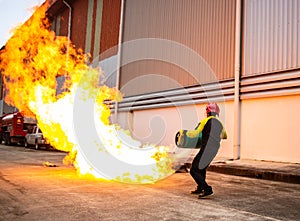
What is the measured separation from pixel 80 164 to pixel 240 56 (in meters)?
7.98

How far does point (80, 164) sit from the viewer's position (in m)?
9.34

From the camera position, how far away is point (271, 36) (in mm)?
12219

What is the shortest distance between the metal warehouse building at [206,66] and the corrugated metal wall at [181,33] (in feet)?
0.16

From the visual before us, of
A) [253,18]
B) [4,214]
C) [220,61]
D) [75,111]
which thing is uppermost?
[253,18]

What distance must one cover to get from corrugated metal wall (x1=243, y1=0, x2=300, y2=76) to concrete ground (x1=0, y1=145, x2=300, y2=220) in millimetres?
5204

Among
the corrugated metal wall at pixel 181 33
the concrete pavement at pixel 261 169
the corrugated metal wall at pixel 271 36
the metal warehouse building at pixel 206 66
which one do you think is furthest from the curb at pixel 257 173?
the corrugated metal wall at pixel 181 33

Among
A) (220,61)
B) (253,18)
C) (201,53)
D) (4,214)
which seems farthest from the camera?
(201,53)

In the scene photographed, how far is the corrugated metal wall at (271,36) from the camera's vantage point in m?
11.5

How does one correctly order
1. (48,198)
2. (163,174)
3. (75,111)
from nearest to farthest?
(48,198), (163,174), (75,111)

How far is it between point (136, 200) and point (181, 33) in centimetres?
1202

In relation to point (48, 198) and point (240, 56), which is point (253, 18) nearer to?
point (240, 56)

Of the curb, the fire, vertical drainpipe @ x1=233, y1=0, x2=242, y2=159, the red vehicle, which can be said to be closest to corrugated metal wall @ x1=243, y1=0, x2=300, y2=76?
vertical drainpipe @ x1=233, y1=0, x2=242, y2=159

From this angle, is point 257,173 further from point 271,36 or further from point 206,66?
point 206,66

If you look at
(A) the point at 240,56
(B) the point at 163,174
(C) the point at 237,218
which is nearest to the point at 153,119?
(A) the point at 240,56
